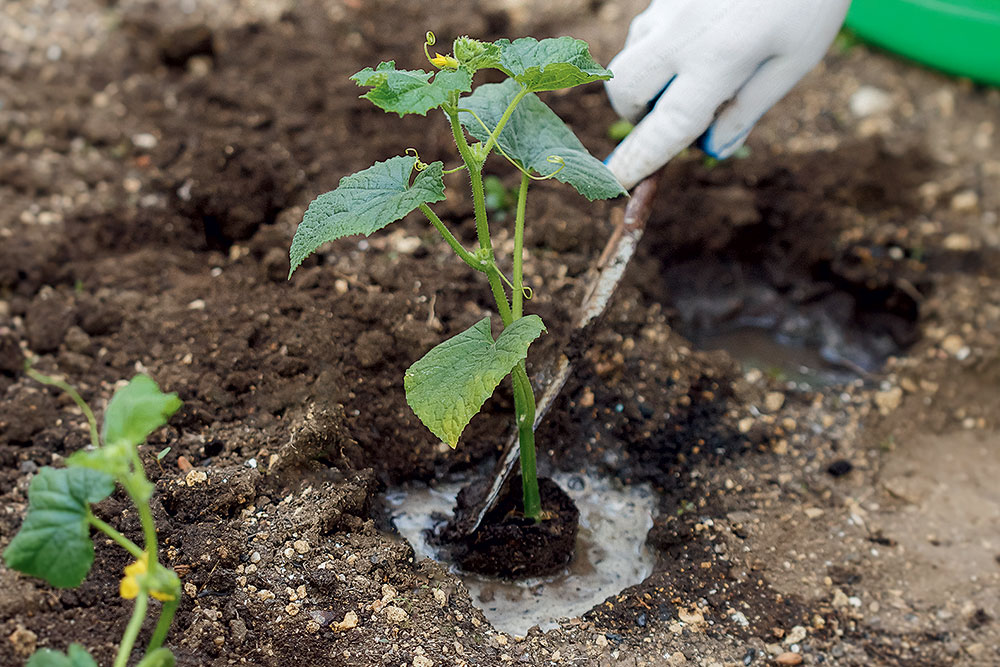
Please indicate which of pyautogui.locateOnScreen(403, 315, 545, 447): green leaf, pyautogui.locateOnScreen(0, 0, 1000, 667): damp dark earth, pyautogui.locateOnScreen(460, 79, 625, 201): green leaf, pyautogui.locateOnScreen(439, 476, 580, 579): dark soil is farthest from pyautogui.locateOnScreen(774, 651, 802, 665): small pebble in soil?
pyautogui.locateOnScreen(460, 79, 625, 201): green leaf

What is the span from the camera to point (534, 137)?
175 centimetres

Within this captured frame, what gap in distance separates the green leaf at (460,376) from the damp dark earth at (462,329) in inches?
15.1

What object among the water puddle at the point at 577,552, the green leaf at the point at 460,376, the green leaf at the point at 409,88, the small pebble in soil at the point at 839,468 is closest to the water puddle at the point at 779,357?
the small pebble in soil at the point at 839,468

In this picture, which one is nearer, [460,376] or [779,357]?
[460,376]

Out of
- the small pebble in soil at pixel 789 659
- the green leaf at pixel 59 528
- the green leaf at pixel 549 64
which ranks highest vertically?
the green leaf at pixel 549 64

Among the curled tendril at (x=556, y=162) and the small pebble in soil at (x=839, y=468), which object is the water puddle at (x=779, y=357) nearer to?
the small pebble in soil at (x=839, y=468)

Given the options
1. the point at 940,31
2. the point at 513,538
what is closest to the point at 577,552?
the point at 513,538

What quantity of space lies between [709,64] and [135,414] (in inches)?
52.6

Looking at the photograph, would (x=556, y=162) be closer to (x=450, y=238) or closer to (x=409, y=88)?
(x=450, y=238)

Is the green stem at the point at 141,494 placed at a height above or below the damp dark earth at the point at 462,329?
above

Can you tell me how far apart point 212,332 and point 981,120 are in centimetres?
265

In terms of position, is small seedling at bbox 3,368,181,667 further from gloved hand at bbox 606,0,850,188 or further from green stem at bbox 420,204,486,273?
gloved hand at bbox 606,0,850,188

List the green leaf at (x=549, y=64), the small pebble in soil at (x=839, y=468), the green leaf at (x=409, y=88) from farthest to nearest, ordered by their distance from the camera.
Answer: the small pebble in soil at (x=839, y=468) < the green leaf at (x=549, y=64) < the green leaf at (x=409, y=88)

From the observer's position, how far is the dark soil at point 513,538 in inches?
77.3
